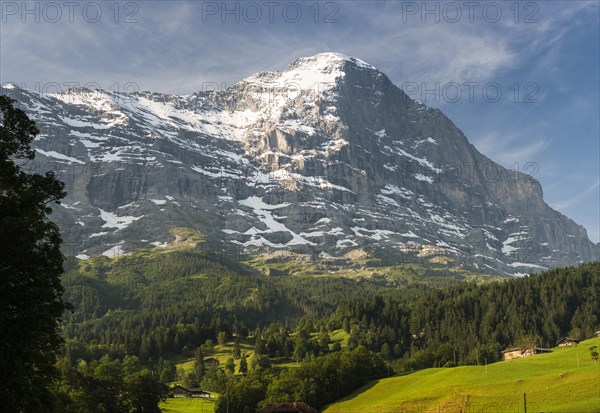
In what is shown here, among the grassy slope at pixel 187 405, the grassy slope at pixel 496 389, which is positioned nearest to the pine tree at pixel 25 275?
the grassy slope at pixel 496 389

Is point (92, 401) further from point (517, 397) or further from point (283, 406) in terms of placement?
point (517, 397)

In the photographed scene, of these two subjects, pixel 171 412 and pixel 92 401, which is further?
pixel 171 412

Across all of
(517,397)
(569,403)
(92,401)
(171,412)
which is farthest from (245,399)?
(569,403)

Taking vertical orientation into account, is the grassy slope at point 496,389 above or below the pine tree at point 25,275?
below

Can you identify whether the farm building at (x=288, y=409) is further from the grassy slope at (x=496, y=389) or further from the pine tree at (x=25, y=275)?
the pine tree at (x=25, y=275)

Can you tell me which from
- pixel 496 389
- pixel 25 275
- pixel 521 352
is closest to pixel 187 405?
pixel 496 389

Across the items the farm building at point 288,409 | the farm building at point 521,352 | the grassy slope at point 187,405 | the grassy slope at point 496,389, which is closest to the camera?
the grassy slope at point 496,389

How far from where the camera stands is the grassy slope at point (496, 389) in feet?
264

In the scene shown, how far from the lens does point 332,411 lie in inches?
4651

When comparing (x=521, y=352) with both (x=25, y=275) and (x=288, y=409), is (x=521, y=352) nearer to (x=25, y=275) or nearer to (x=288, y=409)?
(x=288, y=409)

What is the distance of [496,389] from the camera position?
93.2 metres

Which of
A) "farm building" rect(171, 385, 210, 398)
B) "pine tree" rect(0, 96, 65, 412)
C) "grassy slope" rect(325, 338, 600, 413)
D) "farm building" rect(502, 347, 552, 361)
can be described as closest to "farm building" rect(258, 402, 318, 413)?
"grassy slope" rect(325, 338, 600, 413)

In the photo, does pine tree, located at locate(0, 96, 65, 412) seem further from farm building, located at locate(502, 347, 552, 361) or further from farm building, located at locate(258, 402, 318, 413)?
farm building, located at locate(502, 347, 552, 361)

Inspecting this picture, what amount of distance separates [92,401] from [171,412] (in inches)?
1455
